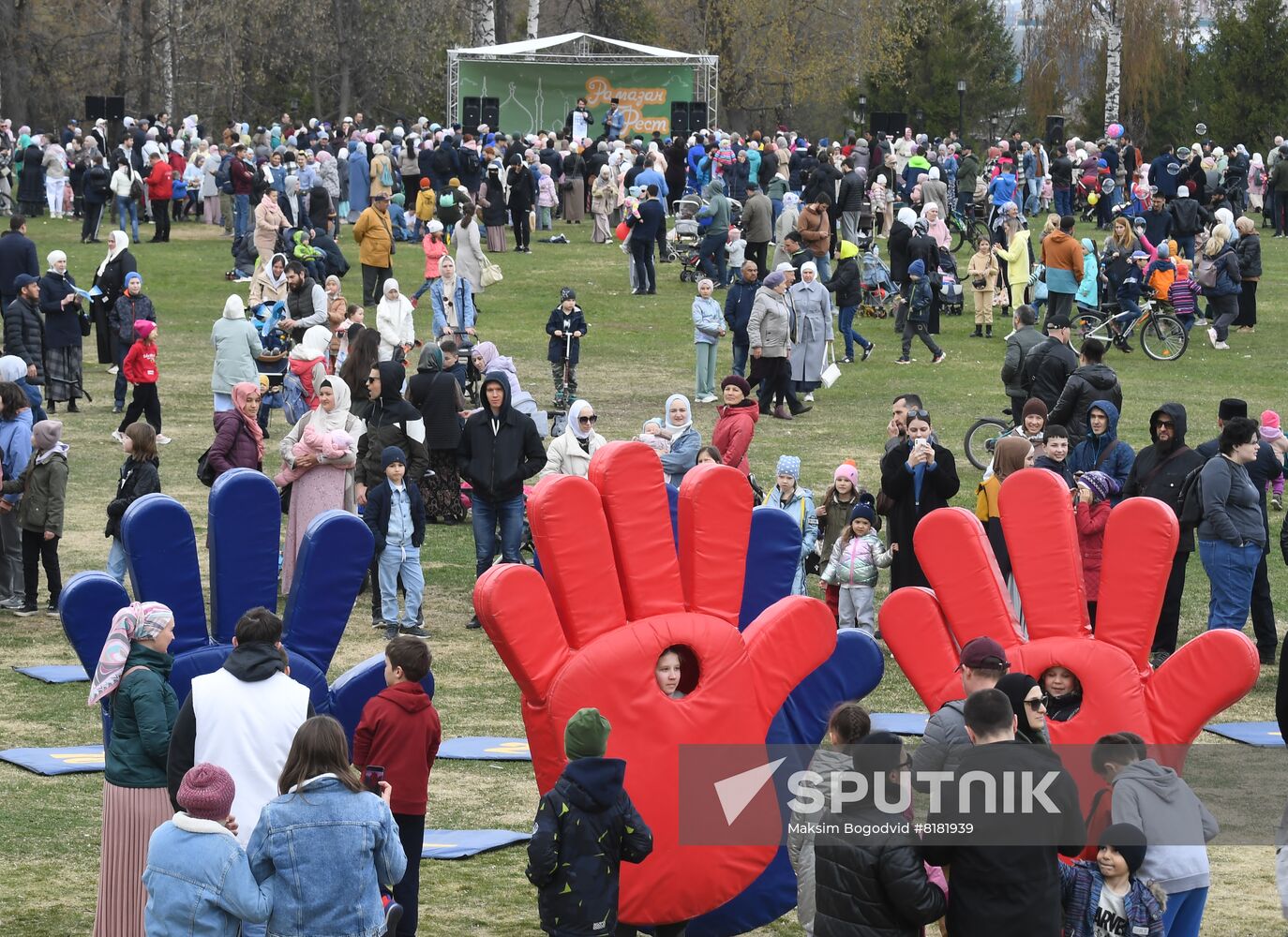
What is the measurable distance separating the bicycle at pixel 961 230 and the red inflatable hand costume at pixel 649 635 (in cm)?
2351

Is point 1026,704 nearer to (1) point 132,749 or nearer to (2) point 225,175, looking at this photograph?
(1) point 132,749

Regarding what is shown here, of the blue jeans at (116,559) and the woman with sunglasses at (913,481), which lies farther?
the woman with sunglasses at (913,481)

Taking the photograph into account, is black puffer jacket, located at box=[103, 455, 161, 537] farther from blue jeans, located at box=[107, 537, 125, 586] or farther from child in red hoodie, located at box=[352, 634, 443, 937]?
child in red hoodie, located at box=[352, 634, 443, 937]

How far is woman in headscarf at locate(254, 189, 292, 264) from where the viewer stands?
2505 centimetres

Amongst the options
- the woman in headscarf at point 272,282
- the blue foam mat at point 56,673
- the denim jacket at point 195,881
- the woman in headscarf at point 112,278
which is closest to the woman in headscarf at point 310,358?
the woman in headscarf at point 272,282

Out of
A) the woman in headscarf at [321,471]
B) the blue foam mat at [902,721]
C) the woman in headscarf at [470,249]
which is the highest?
the woman in headscarf at [470,249]

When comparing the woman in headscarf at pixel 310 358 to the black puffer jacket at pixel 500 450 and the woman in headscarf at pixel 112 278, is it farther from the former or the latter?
the woman in headscarf at pixel 112 278

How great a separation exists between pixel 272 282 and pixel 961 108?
27.3 meters

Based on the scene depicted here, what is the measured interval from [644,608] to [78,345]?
13504 mm

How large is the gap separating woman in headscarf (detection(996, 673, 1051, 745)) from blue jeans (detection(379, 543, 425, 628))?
20.5 feet

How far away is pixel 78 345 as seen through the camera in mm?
19766

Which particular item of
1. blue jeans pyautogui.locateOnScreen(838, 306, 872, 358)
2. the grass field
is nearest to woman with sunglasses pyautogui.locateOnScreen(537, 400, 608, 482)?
the grass field

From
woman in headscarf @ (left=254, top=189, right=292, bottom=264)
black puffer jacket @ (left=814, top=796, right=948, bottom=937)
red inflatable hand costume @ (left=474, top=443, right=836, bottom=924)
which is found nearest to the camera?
black puffer jacket @ (left=814, top=796, right=948, bottom=937)

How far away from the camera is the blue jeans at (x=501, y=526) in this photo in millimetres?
13172
